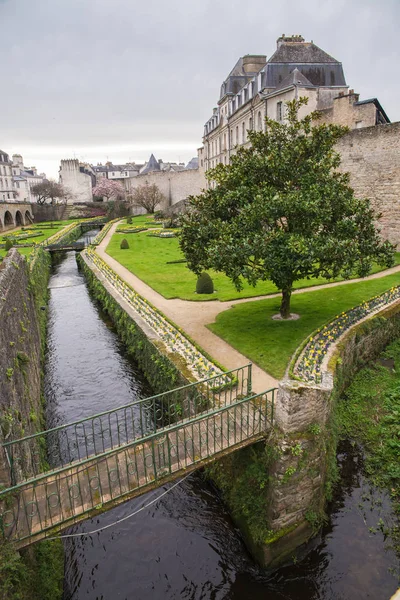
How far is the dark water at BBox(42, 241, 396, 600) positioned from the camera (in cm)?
725

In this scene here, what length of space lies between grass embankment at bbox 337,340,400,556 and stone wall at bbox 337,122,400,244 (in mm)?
14426

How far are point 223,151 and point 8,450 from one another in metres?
45.7

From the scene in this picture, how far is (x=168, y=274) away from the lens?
2422 cm

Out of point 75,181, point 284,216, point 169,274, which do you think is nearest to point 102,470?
point 284,216

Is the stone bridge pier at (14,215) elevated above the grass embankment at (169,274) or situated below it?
above

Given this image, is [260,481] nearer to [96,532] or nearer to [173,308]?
[96,532]

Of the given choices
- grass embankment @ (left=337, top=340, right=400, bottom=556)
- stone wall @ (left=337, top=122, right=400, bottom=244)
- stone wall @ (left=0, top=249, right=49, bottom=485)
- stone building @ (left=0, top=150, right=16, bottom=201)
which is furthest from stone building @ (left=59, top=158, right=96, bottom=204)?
grass embankment @ (left=337, top=340, right=400, bottom=556)

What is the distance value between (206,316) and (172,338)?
109 inches

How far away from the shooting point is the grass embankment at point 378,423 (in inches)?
362

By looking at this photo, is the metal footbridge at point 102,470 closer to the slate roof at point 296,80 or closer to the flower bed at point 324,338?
the flower bed at point 324,338

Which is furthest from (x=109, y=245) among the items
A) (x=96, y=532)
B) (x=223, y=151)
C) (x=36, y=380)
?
(x=96, y=532)

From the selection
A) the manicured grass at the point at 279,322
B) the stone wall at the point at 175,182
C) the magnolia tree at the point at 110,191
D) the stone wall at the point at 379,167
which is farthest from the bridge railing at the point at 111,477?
the magnolia tree at the point at 110,191

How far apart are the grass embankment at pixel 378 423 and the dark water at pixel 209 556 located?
0.31 metres

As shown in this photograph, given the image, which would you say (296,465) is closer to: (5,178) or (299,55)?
(299,55)
